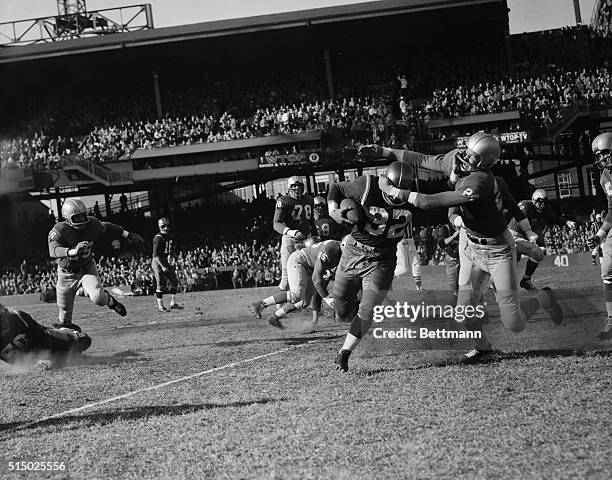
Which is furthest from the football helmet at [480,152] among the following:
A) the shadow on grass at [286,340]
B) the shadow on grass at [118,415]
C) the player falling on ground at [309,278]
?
the player falling on ground at [309,278]

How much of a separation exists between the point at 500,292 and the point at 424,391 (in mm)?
1593

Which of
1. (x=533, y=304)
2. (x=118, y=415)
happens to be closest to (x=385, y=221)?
(x=533, y=304)

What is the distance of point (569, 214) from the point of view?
2191 centimetres

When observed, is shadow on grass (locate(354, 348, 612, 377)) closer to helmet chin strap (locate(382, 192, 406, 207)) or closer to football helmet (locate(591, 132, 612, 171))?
helmet chin strap (locate(382, 192, 406, 207))

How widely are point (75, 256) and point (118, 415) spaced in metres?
4.58

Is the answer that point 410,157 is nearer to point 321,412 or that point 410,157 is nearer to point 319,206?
point 321,412

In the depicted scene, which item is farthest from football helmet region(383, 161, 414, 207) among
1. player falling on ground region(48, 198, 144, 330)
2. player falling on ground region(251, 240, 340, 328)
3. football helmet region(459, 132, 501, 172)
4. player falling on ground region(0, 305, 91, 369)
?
player falling on ground region(48, 198, 144, 330)

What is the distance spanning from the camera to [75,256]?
9523 millimetres

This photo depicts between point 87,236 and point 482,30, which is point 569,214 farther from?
point 87,236

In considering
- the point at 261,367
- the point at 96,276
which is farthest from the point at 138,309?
the point at 261,367

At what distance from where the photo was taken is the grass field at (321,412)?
12.6 ft

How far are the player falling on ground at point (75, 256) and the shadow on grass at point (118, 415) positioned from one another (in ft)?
13.6

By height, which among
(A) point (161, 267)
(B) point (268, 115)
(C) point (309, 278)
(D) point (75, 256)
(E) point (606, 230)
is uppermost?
(B) point (268, 115)

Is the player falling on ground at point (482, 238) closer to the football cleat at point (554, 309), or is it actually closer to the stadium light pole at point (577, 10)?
the football cleat at point (554, 309)
